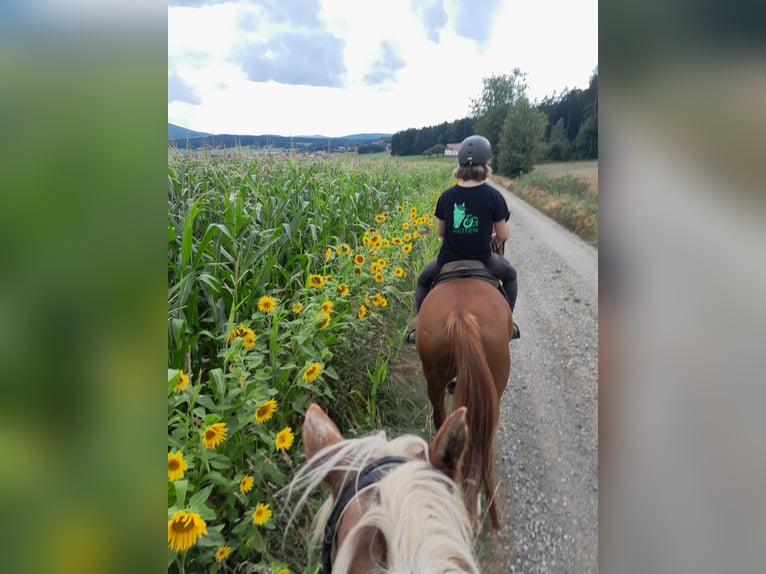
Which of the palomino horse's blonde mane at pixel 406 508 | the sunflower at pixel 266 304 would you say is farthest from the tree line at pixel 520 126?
the palomino horse's blonde mane at pixel 406 508

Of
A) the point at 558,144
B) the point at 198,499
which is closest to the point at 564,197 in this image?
the point at 558,144

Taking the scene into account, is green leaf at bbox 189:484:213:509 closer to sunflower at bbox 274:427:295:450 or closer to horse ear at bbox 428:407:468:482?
sunflower at bbox 274:427:295:450

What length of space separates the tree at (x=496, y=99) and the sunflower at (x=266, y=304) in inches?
23.9

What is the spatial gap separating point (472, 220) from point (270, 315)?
52 centimetres

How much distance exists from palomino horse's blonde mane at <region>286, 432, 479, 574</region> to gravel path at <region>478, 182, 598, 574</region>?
0.16m

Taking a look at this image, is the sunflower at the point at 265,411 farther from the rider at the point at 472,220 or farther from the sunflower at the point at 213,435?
the rider at the point at 472,220

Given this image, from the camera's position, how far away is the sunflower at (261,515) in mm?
896

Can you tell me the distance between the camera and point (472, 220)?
1.09m

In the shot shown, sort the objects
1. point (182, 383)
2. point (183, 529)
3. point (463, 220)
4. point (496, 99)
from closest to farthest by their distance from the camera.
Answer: point (183, 529) → point (182, 383) → point (496, 99) → point (463, 220)

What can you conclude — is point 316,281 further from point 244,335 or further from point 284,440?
point 284,440
